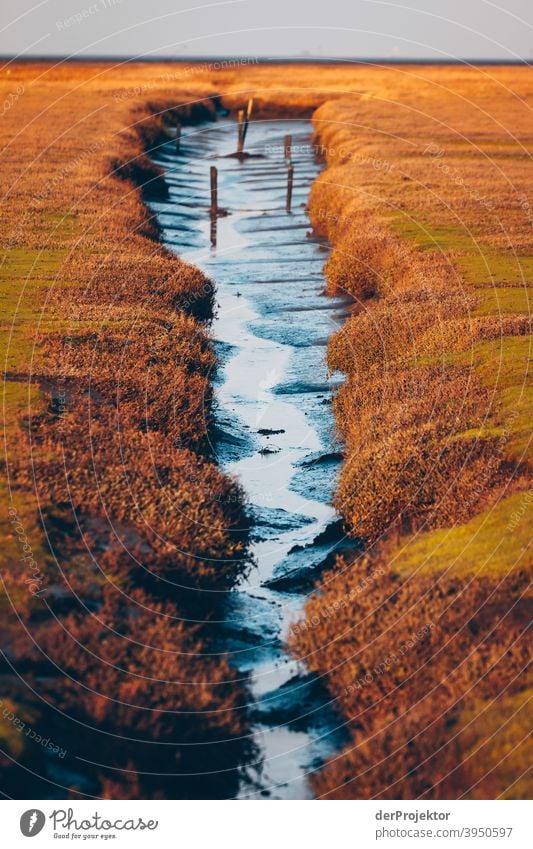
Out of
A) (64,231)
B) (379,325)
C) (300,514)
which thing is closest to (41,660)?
A: (300,514)

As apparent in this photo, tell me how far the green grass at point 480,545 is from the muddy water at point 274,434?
1967 mm

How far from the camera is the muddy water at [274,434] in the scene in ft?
44.1

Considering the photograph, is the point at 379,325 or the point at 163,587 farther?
the point at 379,325

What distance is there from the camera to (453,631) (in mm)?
13312

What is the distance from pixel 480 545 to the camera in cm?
1536

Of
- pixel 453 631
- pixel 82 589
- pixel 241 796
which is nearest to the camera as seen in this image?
pixel 241 796

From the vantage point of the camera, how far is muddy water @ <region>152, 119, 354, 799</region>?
529 inches

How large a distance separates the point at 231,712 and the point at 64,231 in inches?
1108
